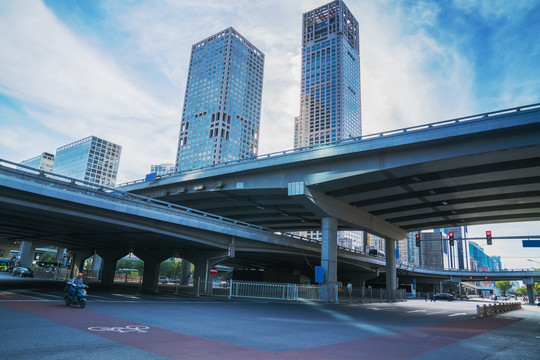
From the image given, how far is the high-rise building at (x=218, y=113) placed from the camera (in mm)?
178000

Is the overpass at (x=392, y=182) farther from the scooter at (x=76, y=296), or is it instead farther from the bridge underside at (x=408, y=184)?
the scooter at (x=76, y=296)

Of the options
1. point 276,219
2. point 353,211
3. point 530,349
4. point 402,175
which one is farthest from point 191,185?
point 530,349

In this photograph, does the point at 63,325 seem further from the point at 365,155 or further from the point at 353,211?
the point at 353,211

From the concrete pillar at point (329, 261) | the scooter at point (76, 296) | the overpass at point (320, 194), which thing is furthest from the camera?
the concrete pillar at point (329, 261)

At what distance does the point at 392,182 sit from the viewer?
33.2 m

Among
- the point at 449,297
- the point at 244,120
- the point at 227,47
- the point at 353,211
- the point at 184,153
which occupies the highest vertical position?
the point at 227,47

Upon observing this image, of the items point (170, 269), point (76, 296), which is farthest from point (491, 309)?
point (170, 269)

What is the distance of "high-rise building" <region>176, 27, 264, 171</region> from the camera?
17800 cm

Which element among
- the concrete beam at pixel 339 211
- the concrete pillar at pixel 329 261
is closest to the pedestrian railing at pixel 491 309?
the concrete pillar at pixel 329 261

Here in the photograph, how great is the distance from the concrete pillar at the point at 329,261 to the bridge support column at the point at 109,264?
85.8 feet

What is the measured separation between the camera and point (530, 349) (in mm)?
11172

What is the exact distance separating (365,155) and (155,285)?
88.3 feet

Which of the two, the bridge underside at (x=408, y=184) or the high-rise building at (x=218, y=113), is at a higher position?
the high-rise building at (x=218, y=113)

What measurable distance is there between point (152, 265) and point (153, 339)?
3444cm
